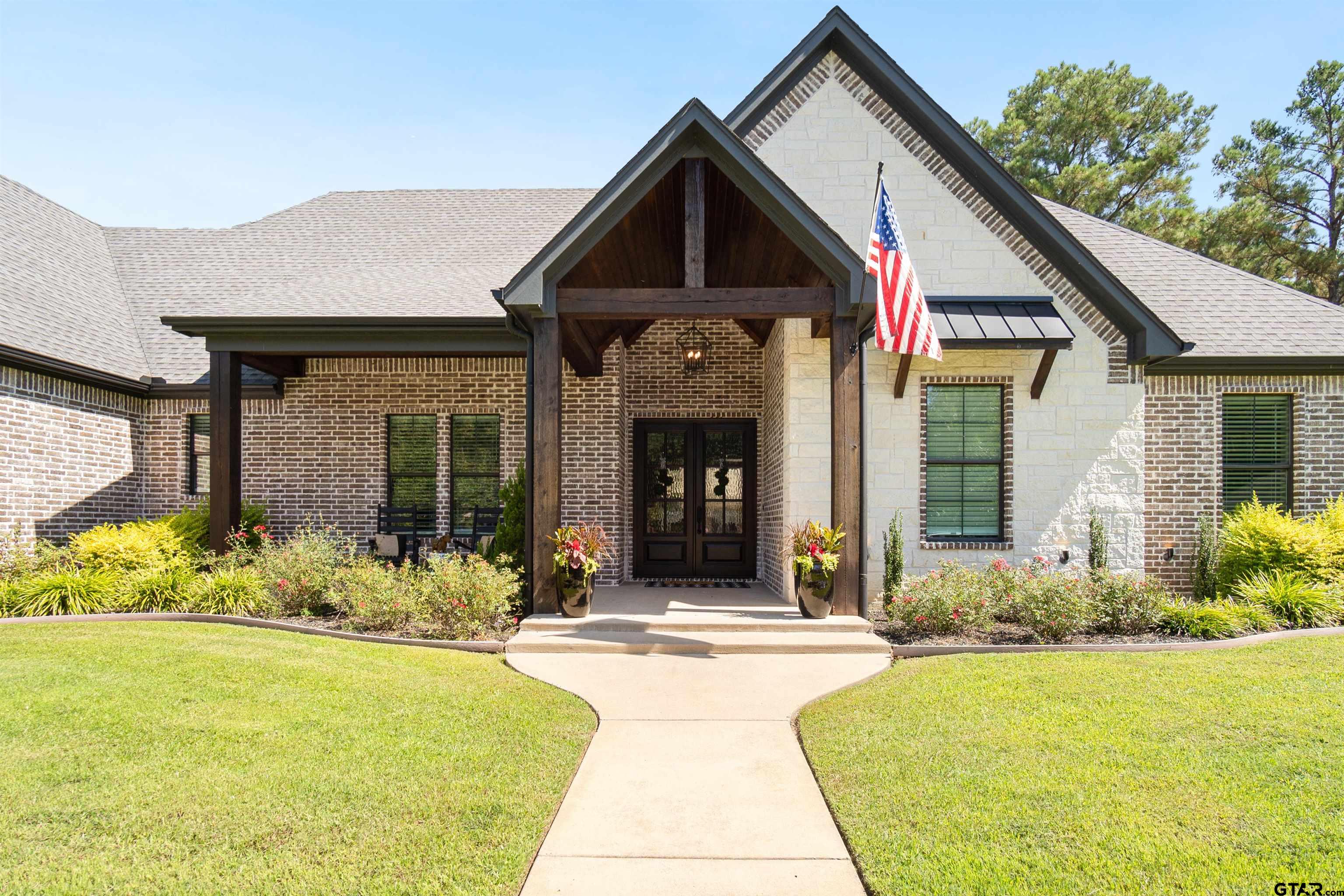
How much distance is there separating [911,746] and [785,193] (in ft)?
16.3

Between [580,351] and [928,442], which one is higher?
[580,351]

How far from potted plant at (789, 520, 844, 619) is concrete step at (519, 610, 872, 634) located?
137mm

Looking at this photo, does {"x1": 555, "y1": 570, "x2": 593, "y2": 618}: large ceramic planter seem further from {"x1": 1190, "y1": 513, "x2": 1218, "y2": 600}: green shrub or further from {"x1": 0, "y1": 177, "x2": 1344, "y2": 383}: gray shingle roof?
{"x1": 1190, "y1": 513, "x2": 1218, "y2": 600}: green shrub

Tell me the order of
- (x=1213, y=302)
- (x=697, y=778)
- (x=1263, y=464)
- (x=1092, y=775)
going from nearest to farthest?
(x=1092, y=775)
(x=697, y=778)
(x=1263, y=464)
(x=1213, y=302)

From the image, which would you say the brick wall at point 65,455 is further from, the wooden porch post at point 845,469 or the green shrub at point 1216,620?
the green shrub at point 1216,620

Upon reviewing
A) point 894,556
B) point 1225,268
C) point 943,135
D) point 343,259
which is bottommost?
point 894,556

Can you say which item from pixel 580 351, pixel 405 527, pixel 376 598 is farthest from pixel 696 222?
pixel 405 527

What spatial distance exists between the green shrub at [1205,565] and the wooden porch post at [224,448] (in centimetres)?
1178

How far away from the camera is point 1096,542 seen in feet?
29.3

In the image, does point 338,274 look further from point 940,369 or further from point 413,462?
point 940,369

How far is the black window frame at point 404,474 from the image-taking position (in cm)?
1109

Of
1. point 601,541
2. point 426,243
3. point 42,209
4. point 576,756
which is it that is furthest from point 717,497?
point 42,209

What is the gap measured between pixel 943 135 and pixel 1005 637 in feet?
19.9

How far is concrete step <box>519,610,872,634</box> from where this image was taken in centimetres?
711
